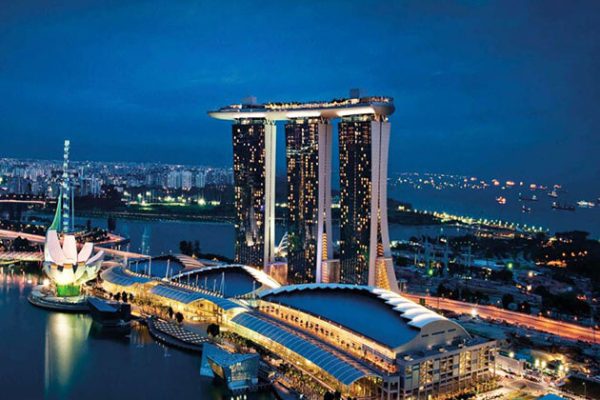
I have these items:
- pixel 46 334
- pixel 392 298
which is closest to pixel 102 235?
pixel 46 334

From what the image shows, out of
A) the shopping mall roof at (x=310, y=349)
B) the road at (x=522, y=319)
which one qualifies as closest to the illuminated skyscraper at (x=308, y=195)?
the road at (x=522, y=319)

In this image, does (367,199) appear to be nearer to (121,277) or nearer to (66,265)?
(121,277)

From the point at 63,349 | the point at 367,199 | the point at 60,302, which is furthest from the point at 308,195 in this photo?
the point at 63,349

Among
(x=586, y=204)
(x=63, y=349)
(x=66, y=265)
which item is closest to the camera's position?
(x=63, y=349)

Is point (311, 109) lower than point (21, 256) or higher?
higher

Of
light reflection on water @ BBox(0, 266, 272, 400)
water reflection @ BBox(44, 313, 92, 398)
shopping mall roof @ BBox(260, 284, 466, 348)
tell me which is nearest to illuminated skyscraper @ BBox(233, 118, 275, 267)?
shopping mall roof @ BBox(260, 284, 466, 348)

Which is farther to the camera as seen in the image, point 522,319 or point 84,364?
point 522,319

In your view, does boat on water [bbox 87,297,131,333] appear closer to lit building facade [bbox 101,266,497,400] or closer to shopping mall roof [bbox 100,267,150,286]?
shopping mall roof [bbox 100,267,150,286]

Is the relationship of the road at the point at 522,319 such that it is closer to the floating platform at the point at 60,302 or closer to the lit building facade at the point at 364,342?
the lit building facade at the point at 364,342
